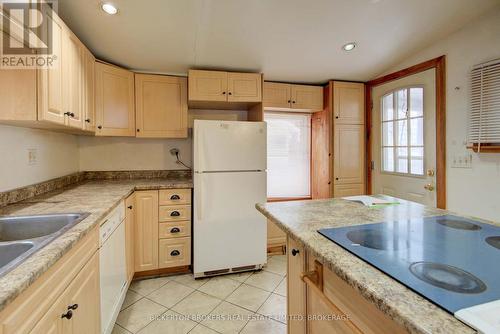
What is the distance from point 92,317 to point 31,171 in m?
1.16

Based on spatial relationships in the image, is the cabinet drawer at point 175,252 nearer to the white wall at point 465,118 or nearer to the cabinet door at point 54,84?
the cabinet door at point 54,84

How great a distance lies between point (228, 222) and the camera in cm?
241

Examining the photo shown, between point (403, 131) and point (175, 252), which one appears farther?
point (403, 131)

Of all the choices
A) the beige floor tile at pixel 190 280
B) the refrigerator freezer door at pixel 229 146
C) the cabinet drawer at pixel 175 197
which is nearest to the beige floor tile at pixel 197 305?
the beige floor tile at pixel 190 280

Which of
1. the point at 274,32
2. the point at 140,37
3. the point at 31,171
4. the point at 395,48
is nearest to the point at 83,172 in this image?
the point at 31,171

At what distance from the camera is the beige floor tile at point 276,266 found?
253 centimetres

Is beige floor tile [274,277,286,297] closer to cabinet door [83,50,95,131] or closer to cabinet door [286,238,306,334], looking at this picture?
cabinet door [286,238,306,334]

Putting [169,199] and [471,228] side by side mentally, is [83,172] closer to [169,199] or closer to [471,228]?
[169,199]

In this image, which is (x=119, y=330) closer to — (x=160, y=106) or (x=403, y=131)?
(x=160, y=106)

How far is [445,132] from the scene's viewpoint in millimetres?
2238

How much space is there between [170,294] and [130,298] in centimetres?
33

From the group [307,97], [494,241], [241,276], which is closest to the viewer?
[494,241]

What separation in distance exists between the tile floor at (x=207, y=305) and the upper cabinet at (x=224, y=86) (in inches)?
72.1

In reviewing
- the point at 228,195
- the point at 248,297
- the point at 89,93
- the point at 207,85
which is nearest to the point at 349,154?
the point at 228,195
